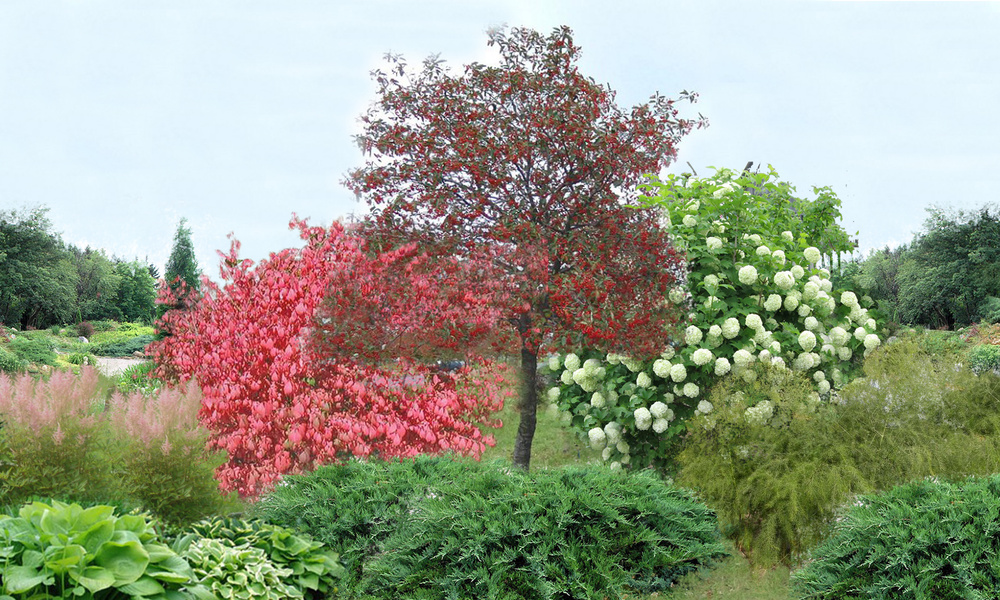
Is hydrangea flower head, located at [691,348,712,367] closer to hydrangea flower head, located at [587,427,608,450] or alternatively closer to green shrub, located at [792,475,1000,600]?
hydrangea flower head, located at [587,427,608,450]

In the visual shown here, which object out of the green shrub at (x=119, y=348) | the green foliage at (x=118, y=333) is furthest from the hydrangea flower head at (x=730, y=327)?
the green foliage at (x=118, y=333)

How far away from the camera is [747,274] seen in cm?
720

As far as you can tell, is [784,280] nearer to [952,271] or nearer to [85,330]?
[952,271]

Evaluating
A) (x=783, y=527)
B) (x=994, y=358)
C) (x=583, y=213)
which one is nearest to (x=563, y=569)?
(x=783, y=527)

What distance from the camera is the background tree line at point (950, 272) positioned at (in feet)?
97.3

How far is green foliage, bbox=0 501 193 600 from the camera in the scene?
2.96 meters

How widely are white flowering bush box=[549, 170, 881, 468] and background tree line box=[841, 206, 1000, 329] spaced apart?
74.4 feet

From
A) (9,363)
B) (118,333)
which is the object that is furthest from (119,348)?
(9,363)

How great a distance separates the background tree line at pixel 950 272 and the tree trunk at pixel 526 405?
2510cm

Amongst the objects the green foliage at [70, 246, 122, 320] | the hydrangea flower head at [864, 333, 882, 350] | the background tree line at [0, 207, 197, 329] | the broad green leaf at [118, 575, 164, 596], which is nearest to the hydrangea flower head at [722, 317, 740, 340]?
the hydrangea flower head at [864, 333, 882, 350]

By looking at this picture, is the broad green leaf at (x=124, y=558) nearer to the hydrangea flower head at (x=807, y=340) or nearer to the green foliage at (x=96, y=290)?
the hydrangea flower head at (x=807, y=340)

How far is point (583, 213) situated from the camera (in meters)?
6.75

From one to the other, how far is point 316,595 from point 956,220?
34.1 meters

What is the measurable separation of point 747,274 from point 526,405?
7.96 feet
